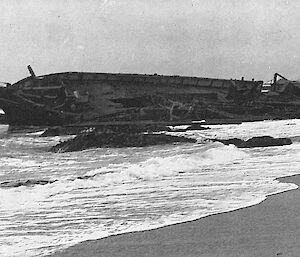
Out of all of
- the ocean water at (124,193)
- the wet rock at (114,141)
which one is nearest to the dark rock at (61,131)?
the wet rock at (114,141)

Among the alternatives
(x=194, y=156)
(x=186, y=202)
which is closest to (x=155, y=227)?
(x=186, y=202)

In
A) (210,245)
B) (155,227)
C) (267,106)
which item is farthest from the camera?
(267,106)

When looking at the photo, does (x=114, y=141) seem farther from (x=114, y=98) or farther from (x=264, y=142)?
(x=114, y=98)

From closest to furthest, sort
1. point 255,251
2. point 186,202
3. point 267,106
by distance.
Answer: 1. point 255,251
2. point 186,202
3. point 267,106

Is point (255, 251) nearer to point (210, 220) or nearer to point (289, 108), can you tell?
point (210, 220)

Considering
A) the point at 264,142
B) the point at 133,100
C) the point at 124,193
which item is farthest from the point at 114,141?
the point at 124,193

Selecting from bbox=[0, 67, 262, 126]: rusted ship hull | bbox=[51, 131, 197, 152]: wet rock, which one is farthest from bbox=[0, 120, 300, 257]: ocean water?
bbox=[0, 67, 262, 126]: rusted ship hull

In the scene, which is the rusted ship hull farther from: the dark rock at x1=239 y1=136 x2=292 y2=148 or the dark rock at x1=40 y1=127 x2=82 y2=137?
the dark rock at x1=239 y1=136 x2=292 y2=148
